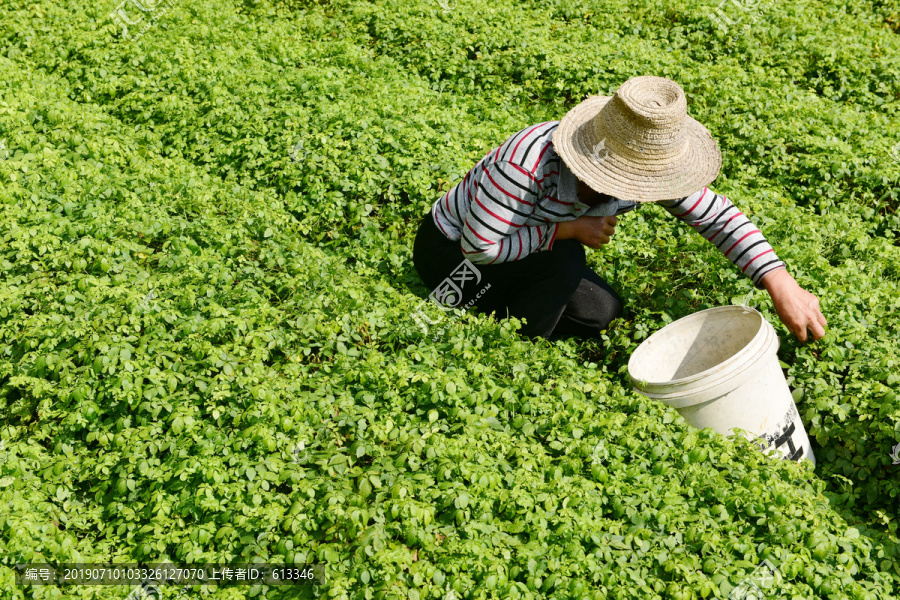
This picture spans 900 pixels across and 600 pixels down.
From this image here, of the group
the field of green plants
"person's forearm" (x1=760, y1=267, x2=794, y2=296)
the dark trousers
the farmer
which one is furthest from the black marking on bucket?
the dark trousers

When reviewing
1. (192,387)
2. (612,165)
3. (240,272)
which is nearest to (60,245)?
(240,272)

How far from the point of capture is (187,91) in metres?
6.10

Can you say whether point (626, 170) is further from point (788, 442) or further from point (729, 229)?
point (788, 442)

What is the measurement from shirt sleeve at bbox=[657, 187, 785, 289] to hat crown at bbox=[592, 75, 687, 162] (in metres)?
0.47

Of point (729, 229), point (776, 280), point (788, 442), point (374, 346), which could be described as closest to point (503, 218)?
point (374, 346)

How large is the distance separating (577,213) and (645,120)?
0.66 metres

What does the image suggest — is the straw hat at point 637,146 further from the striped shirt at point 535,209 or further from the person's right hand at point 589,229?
the person's right hand at point 589,229

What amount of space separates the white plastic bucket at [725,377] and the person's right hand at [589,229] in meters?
0.57

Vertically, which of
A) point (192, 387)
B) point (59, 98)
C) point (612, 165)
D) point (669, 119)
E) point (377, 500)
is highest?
point (669, 119)

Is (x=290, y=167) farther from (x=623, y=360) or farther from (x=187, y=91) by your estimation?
(x=623, y=360)

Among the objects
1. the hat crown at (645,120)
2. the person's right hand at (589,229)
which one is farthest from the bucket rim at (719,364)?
the hat crown at (645,120)

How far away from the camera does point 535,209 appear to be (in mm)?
3572

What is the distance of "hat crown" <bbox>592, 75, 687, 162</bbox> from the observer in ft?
10.2

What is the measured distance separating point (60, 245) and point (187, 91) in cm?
232
